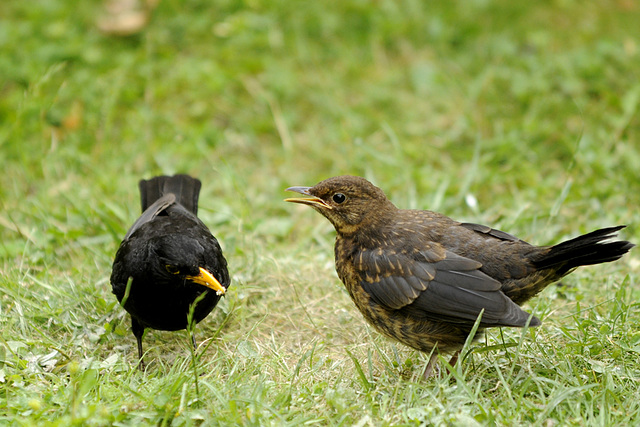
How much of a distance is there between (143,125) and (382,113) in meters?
2.50

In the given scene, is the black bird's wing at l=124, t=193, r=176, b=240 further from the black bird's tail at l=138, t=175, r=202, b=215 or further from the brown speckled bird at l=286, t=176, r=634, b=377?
the brown speckled bird at l=286, t=176, r=634, b=377

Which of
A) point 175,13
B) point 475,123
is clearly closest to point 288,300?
point 475,123

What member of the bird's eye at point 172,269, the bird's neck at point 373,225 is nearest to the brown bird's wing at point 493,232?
the bird's neck at point 373,225

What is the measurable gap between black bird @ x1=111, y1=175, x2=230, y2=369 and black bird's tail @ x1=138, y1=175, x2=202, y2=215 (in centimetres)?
62

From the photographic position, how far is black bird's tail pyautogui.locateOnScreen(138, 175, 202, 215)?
496 cm

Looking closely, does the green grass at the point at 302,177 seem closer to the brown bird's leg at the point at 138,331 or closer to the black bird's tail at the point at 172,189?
the brown bird's leg at the point at 138,331

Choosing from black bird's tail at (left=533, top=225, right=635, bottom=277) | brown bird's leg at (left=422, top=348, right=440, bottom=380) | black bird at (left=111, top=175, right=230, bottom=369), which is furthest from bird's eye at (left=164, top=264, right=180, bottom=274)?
black bird's tail at (left=533, top=225, right=635, bottom=277)

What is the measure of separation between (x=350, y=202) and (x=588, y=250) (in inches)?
55.6

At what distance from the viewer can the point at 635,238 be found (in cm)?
533

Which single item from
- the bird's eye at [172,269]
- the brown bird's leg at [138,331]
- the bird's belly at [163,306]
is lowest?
the brown bird's leg at [138,331]

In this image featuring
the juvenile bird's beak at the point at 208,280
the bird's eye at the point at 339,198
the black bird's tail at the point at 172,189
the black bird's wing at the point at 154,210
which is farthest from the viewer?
the black bird's tail at the point at 172,189

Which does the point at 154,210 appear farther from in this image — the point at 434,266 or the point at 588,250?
the point at 588,250

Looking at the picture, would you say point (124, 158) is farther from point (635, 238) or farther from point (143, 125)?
point (635, 238)

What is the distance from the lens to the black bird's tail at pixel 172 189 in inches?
195
